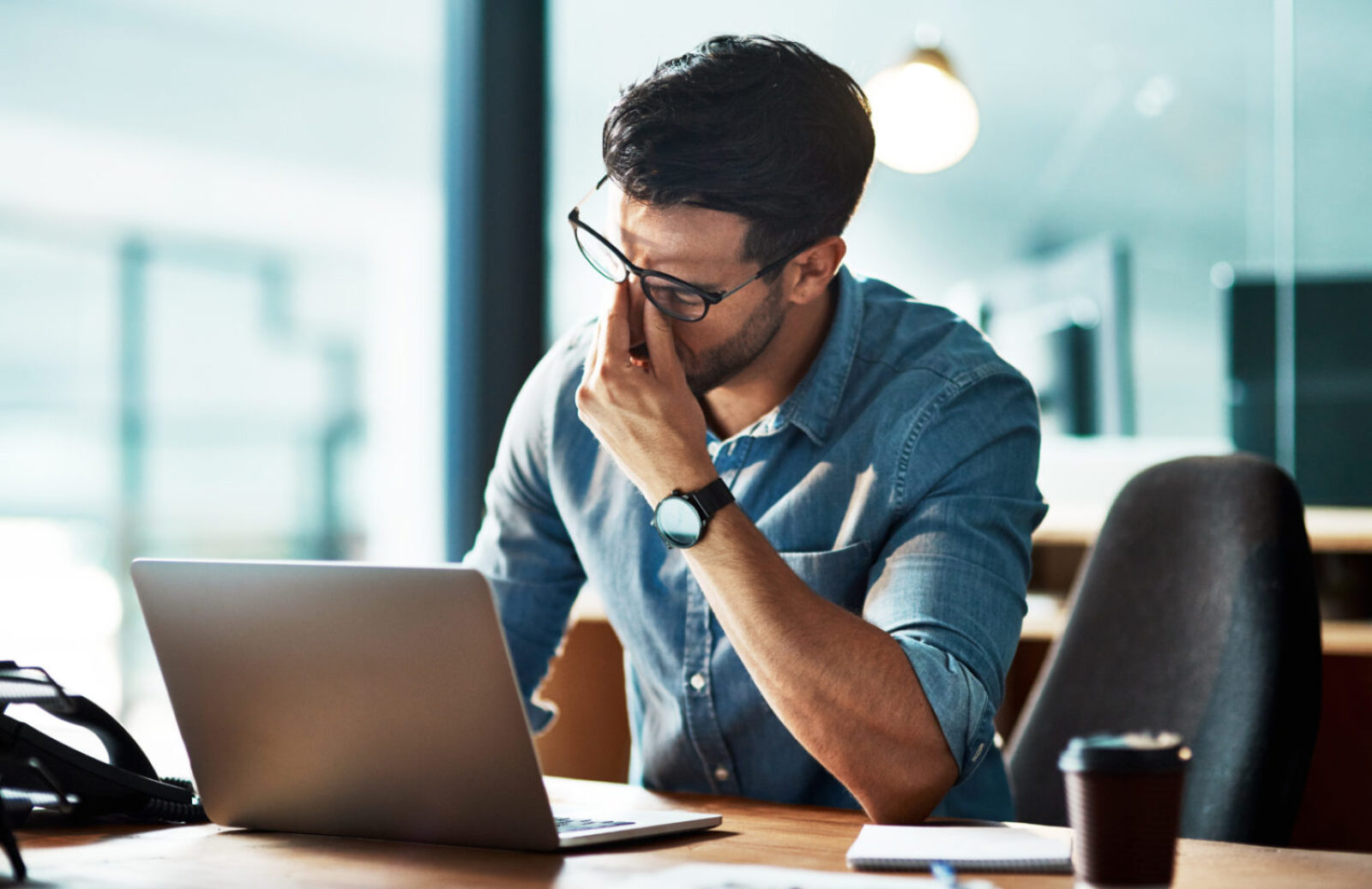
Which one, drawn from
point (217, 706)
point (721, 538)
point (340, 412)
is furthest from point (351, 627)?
point (340, 412)

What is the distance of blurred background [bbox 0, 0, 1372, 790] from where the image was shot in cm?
284

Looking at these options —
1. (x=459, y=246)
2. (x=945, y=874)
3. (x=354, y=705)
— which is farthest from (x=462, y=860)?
(x=459, y=246)

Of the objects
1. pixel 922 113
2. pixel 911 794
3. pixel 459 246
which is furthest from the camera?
pixel 922 113

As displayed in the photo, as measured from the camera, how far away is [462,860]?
0.89 m

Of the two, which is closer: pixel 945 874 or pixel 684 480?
pixel 945 874

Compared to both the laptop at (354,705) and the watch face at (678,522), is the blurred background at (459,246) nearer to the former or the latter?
the watch face at (678,522)

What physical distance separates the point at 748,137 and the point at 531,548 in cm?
58

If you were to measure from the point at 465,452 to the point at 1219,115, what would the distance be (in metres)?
2.17

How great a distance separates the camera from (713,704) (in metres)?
1.35

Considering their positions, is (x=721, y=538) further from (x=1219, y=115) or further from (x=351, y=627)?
(x=1219, y=115)

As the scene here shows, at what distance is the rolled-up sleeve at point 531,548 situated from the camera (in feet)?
5.01

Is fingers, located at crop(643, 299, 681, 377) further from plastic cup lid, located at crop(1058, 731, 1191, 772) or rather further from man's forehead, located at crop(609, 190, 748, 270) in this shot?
plastic cup lid, located at crop(1058, 731, 1191, 772)

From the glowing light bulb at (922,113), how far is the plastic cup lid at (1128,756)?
2667mm

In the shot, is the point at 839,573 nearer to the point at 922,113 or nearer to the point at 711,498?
the point at 711,498
